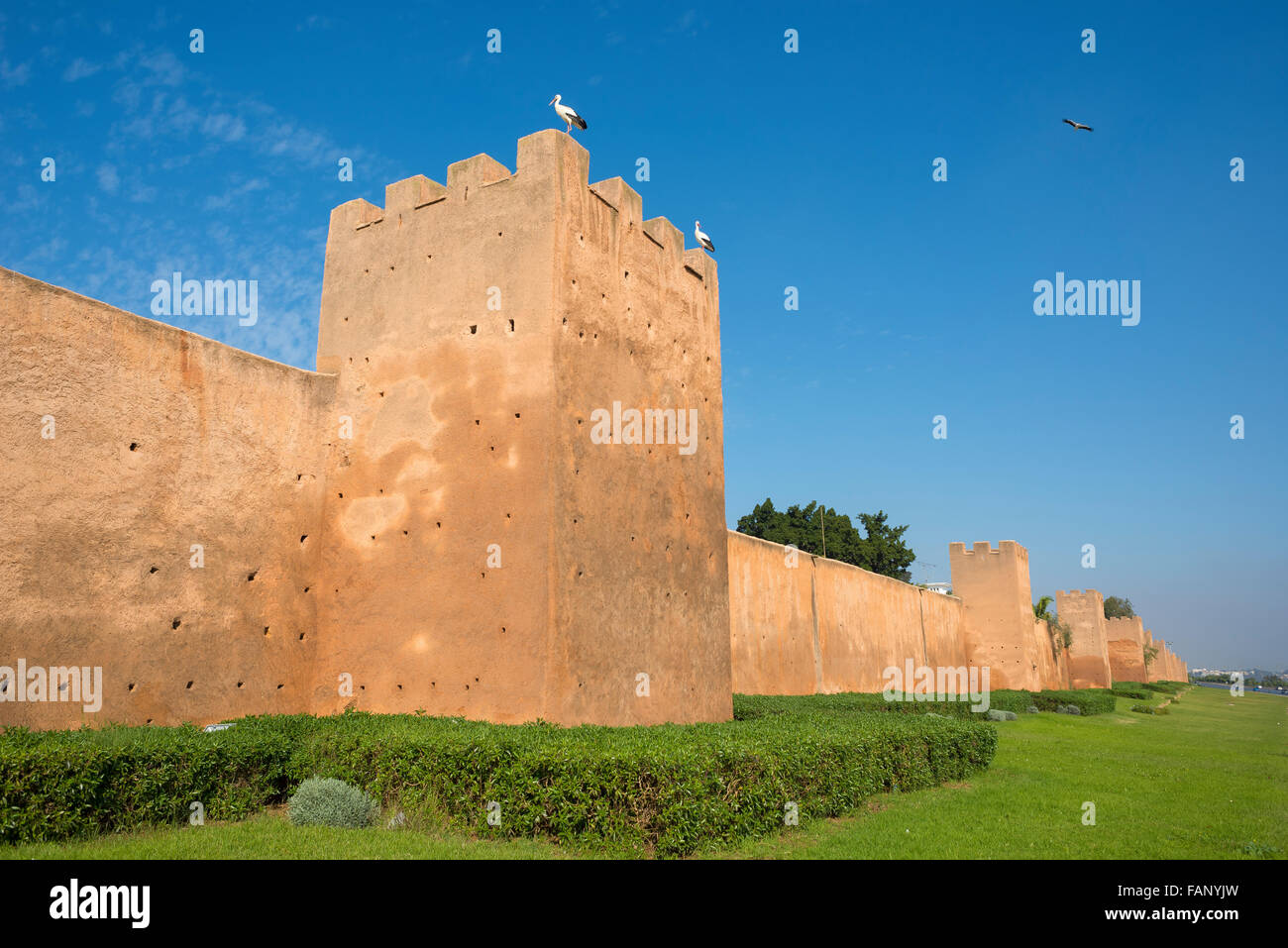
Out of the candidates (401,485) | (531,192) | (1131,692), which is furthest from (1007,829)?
(1131,692)

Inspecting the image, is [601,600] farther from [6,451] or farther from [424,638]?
[6,451]

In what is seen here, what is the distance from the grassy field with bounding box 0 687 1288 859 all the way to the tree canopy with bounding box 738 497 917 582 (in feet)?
112

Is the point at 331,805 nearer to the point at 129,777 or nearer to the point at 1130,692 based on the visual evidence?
the point at 129,777

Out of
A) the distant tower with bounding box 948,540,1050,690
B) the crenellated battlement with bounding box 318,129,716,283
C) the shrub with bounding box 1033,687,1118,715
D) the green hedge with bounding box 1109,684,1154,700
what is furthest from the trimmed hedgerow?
the green hedge with bounding box 1109,684,1154,700

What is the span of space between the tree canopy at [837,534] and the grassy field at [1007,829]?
34121mm

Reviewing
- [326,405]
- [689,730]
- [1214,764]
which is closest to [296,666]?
[326,405]

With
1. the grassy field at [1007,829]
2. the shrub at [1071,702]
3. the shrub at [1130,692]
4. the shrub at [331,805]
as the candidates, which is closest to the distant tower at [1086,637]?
the shrub at [1130,692]

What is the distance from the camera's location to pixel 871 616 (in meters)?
25.5

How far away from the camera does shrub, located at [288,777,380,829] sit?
6.47 m

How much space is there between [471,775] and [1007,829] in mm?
4707

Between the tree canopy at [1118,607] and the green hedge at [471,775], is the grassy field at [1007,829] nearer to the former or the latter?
the green hedge at [471,775]

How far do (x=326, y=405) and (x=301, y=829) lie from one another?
17.8 feet

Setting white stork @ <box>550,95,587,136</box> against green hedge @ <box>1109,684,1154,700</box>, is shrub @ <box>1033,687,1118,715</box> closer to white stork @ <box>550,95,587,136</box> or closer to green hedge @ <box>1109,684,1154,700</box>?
green hedge @ <box>1109,684,1154,700</box>

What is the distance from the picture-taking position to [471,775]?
639 centimetres
